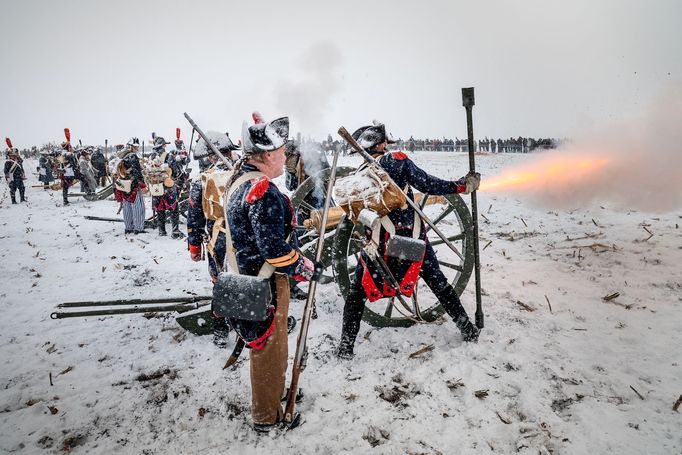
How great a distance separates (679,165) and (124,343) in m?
8.58

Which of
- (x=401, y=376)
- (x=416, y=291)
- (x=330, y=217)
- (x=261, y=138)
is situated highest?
(x=261, y=138)

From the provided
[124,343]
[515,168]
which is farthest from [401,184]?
[124,343]

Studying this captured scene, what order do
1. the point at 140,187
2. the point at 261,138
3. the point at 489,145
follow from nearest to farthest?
the point at 261,138, the point at 140,187, the point at 489,145

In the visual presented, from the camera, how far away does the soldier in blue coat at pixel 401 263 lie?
318 centimetres

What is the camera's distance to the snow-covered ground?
8.04 ft

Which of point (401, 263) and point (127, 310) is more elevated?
point (401, 263)

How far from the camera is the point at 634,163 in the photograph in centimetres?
580

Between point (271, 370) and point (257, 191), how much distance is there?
52.6 inches

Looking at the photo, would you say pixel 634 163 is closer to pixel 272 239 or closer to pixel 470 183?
pixel 470 183

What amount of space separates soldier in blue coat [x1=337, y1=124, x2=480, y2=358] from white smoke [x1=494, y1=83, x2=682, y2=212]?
261 cm

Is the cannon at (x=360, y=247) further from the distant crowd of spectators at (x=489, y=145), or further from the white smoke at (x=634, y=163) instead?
the distant crowd of spectators at (x=489, y=145)

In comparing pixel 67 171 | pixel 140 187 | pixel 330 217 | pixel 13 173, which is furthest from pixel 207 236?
pixel 13 173

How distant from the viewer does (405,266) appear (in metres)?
3.25

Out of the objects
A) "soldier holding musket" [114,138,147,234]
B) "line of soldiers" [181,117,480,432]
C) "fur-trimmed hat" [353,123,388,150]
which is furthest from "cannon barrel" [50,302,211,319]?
"soldier holding musket" [114,138,147,234]
